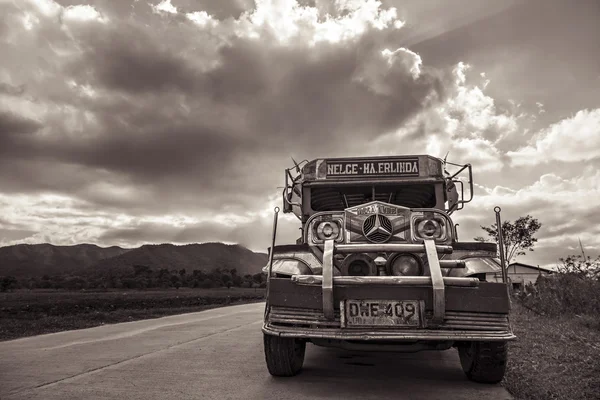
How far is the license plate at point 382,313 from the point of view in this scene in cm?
401

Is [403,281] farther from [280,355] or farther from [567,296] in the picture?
[567,296]

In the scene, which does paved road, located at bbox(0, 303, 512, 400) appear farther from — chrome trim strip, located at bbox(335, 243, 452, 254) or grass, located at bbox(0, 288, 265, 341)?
grass, located at bbox(0, 288, 265, 341)

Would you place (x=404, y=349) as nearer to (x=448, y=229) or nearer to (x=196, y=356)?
(x=448, y=229)

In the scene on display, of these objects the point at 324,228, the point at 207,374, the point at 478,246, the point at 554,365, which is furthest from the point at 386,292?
the point at 554,365

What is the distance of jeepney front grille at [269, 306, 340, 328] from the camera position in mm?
4148

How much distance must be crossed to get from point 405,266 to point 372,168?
2057 mm

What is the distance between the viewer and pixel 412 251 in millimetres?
4371

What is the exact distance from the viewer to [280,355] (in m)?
4.80

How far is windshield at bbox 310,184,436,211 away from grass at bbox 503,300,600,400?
90.8 inches

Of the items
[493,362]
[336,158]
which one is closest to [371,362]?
[493,362]

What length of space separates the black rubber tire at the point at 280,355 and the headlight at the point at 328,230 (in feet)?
4.06

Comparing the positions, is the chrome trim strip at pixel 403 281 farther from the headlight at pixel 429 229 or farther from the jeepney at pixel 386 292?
the headlight at pixel 429 229

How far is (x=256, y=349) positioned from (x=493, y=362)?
12.2 ft

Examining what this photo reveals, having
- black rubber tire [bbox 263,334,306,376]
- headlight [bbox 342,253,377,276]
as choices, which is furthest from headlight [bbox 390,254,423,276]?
black rubber tire [bbox 263,334,306,376]
